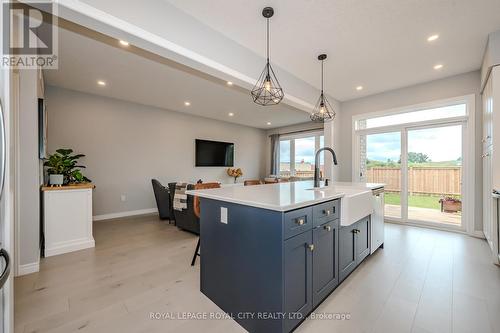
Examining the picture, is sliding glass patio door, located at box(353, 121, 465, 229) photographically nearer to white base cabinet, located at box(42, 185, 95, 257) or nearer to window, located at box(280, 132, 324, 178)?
window, located at box(280, 132, 324, 178)

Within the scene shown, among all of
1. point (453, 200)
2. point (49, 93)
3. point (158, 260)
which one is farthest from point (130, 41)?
point (453, 200)

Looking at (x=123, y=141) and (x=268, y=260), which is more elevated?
(x=123, y=141)

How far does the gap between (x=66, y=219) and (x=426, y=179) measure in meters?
6.17

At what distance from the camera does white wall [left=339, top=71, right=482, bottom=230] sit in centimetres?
355

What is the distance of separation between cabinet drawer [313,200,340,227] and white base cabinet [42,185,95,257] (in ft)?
10.4

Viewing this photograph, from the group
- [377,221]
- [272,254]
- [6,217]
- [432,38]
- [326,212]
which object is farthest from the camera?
[377,221]

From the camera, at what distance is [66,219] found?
2.91 metres

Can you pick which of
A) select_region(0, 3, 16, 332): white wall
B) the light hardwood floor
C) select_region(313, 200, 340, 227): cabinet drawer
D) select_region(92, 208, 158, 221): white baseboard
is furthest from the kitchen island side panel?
select_region(92, 208, 158, 221): white baseboard

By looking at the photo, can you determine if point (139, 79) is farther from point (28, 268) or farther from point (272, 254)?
point (272, 254)

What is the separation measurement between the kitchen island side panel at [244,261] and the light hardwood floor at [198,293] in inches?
6.4

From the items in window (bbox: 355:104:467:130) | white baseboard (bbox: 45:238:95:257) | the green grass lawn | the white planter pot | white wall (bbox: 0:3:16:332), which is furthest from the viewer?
the green grass lawn

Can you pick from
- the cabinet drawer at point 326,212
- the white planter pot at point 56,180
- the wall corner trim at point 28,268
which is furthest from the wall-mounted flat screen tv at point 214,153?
the cabinet drawer at point 326,212

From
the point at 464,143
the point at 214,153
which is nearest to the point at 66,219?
the point at 214,153

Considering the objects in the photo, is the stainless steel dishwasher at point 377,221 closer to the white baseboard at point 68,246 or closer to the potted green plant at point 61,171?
the white baseboard at point 68,246
